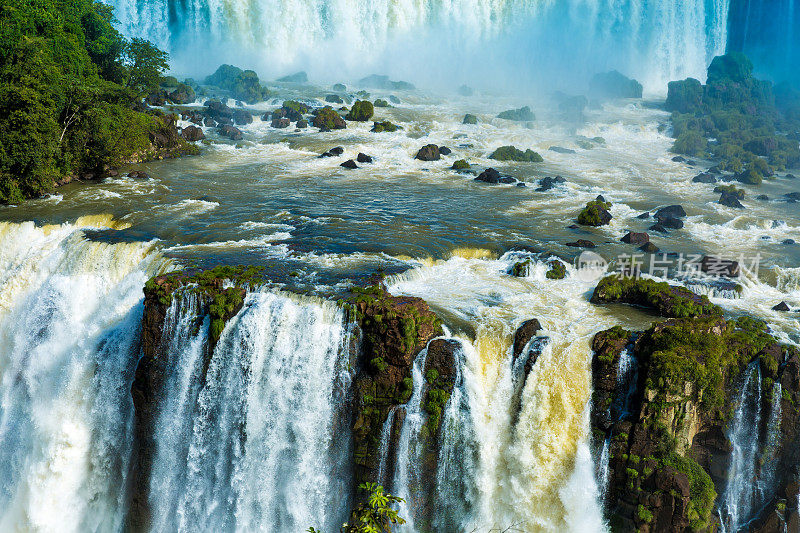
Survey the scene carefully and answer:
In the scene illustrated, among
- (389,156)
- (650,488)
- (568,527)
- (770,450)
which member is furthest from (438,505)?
(389,156)

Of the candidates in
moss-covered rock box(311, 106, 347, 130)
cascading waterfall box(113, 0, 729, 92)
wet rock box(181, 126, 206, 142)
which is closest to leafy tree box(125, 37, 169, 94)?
wet rock box(181, 126, 206, 142)

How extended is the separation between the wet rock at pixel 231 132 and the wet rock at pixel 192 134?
1.64m

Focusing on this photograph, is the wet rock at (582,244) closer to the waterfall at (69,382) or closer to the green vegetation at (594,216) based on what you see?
the green vegetation at (594,216)

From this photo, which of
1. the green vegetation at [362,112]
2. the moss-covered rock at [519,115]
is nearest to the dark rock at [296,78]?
the green vegetation at [362,112]

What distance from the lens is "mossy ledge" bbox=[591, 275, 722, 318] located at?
13742mm

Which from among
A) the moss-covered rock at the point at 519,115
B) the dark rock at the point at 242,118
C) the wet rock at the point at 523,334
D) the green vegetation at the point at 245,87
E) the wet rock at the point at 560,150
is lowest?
the wet rock at the point at 523,334

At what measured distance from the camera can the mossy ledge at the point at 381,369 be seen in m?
12.5

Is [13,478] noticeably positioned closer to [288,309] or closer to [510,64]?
[288,309]

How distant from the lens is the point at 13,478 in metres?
14.9

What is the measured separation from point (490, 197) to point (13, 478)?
17504 millimetres

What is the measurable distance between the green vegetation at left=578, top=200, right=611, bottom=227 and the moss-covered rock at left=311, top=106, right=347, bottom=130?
56.7ft

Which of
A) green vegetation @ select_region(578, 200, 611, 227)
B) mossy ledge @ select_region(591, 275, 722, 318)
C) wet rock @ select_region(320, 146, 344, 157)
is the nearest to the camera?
mossy ledge @ select_region(591, 275, 722, 318)

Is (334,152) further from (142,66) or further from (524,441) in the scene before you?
(524,441)

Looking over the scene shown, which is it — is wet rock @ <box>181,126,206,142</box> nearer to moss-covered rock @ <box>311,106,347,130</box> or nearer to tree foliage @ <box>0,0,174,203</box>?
tree foliage @ <box>0,0,174,203</box>
